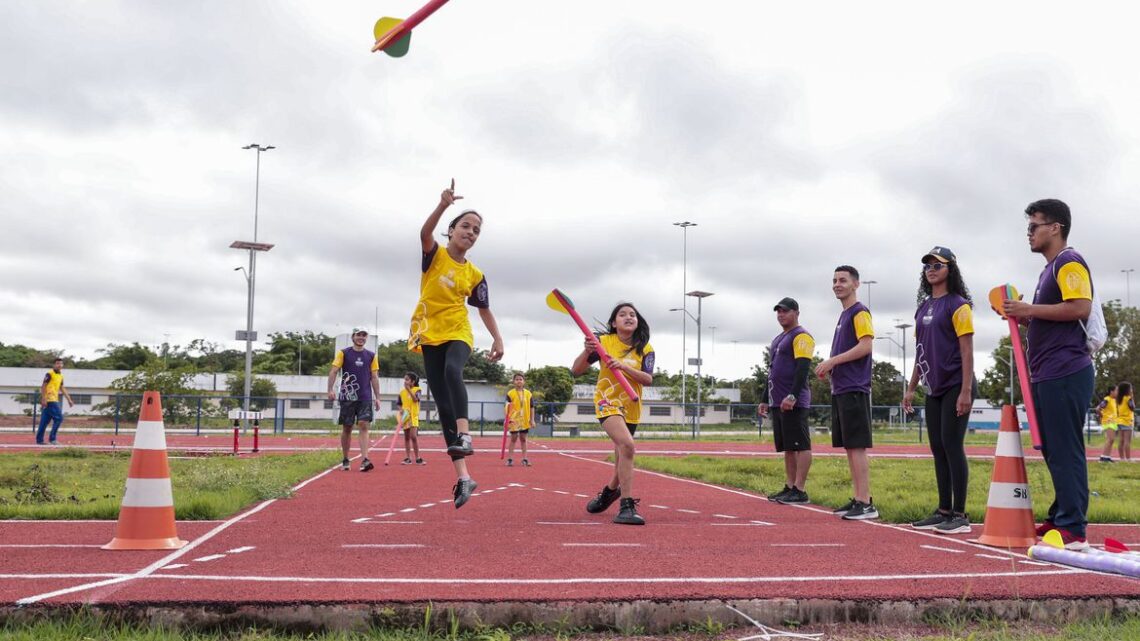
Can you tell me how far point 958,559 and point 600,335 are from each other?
11.1 ft

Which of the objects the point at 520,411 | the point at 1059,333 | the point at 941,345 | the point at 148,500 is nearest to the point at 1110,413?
the point at 520,411

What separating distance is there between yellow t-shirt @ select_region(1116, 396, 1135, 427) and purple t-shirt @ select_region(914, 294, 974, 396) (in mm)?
15660

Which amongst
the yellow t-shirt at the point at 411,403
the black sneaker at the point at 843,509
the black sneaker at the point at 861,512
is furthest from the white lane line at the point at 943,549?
the yellow t-shirt at the point at 411,403

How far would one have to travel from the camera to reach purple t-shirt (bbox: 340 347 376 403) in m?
12.6

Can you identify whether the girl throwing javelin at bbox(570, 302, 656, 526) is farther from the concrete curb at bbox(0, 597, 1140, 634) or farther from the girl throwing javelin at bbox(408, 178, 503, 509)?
the concrete curb at bbox(0, 597, 1140, 634)

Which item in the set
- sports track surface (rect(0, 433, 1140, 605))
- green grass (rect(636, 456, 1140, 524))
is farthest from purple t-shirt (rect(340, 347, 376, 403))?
sports track surface (rect(0, 433, 1140, 605))

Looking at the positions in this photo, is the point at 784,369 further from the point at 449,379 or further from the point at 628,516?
the point at 449,379

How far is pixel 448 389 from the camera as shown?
624cm

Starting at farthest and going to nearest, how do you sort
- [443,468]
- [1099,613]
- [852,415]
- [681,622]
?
[443,468] < [852,415] < [1099,613] < [681,622]

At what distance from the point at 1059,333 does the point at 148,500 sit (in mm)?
5565

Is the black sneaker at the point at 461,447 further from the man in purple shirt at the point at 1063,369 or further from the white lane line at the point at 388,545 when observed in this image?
the man in purple shirt at the point at 1063,369

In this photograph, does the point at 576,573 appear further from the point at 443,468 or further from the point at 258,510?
the point at 443,468

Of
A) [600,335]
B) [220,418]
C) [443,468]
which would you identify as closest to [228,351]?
[220,418]

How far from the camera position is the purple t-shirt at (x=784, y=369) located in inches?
351
